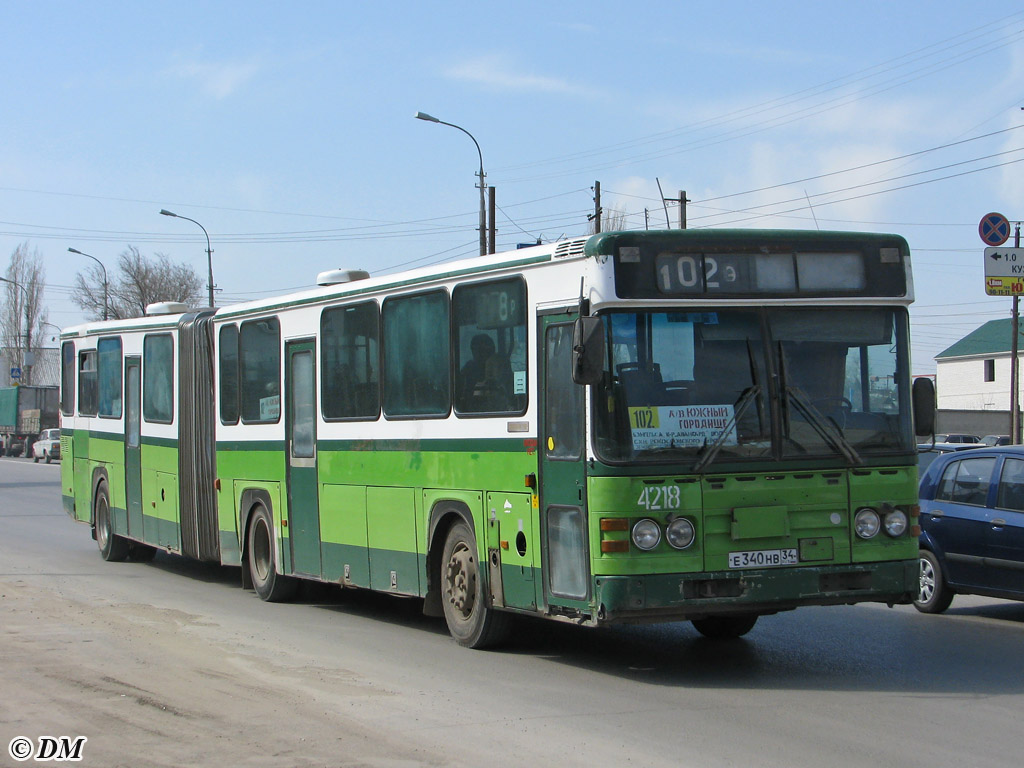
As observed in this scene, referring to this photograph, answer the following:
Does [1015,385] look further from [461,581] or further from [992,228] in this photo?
[461,581]

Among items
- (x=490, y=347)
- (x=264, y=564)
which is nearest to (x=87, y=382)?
(x=264, y=564)

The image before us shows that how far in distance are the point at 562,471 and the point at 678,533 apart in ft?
3.19

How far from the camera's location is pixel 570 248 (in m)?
9.18

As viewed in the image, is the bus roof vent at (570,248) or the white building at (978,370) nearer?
the bus roof vent at (570,248)

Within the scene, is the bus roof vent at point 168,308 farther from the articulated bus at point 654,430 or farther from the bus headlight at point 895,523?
the bus headlight at point 895,523

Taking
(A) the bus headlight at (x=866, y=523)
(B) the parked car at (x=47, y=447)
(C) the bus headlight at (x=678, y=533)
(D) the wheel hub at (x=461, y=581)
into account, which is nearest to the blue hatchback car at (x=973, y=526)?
(A) the bus headlight at (x=866, y=523)

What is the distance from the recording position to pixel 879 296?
30.6ft

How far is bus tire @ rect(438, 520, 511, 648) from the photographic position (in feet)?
33.6

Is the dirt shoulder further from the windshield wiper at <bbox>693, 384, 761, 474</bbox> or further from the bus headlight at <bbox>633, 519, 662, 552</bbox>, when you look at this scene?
the windshield wiper at <bbox>693, 384, 761, 474</bbox>

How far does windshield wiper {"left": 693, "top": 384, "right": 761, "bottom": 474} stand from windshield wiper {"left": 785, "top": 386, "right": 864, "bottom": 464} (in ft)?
0.89

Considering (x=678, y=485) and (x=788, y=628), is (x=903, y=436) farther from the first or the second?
(x=788, y=628)

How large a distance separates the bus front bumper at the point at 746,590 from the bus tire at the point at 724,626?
1.69 meters

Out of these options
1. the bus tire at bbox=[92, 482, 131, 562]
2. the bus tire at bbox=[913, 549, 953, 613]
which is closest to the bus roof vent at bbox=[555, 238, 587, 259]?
the bus tire at bbox=[913, 549, 953, 613]

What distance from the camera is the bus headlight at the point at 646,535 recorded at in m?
8.61
